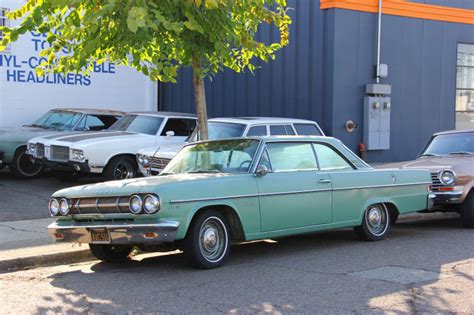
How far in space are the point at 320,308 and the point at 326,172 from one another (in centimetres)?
312

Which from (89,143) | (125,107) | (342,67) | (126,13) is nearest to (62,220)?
(126,13)

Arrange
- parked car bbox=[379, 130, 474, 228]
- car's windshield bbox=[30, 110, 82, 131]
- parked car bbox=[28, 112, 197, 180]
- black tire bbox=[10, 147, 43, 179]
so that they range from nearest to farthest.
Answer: parked car bbox=[379, 130, 474, 228], parked car bbox=[28, 112, 197, 180], black tire bbox=[10, 147, 43, 179], car's windshield bbox=[30, 110, 82, 131]

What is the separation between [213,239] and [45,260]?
2.32 meters

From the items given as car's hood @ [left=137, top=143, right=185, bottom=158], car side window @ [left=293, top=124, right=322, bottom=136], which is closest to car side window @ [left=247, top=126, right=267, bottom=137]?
car side window @ [left=293, top=124, right=322, bottom=136]

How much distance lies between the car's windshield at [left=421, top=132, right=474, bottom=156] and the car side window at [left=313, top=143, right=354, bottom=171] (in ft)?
10.6

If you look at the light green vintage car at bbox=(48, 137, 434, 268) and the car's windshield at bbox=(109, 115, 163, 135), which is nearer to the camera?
the light green vintage car at bbox=(48, 137, 434, 268)

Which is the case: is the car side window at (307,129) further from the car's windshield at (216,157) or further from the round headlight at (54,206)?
the round headlight at (54,206)

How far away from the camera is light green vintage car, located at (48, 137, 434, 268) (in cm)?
676

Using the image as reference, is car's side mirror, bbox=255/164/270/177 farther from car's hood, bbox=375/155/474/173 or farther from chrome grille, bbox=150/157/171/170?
chrome grille, bbox=150/157/171/170

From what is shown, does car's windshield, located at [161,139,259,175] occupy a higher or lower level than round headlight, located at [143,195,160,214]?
higher

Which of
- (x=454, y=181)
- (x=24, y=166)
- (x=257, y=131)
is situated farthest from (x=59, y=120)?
(x=454, y=181)

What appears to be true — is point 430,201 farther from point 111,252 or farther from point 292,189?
point 111,252

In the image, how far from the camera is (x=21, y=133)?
575 inches

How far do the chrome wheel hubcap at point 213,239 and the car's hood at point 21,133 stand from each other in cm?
859
